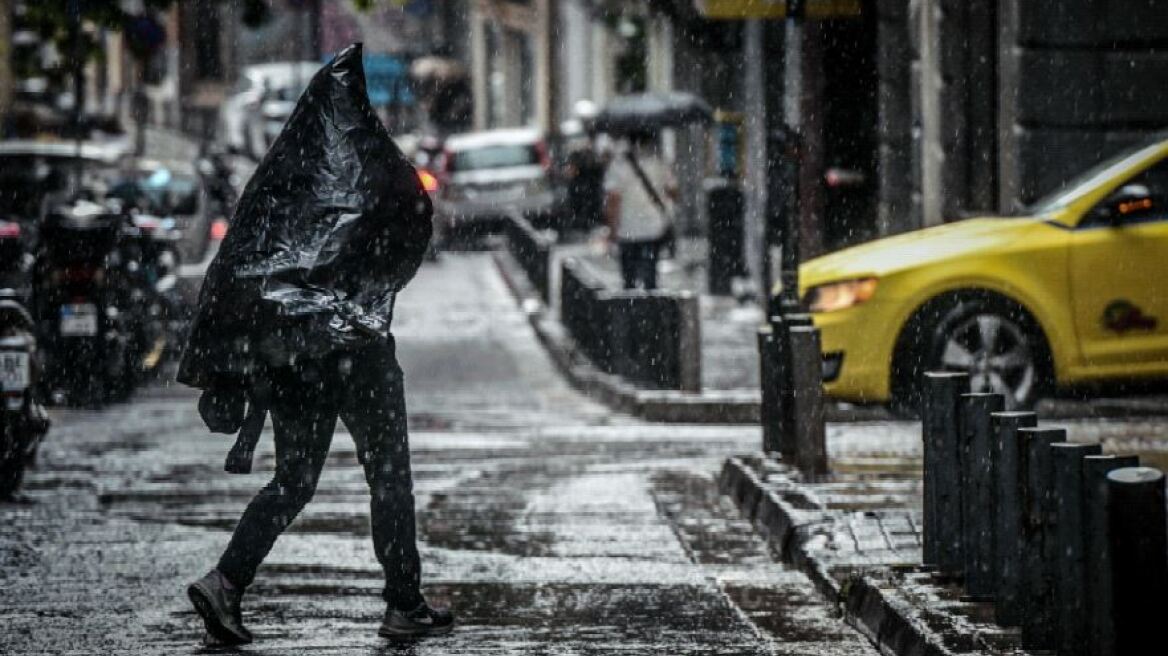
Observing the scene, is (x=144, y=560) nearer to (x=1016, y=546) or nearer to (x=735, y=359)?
(x=1016, y=546)

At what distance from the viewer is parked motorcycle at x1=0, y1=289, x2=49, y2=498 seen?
11.8m

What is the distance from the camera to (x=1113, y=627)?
6121 millimetres

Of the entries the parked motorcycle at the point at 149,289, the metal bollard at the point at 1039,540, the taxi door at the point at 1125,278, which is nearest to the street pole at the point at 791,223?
the taxi door at the point at 1125,278

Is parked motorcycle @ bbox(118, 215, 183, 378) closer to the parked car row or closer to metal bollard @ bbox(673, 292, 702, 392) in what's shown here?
the parked car row

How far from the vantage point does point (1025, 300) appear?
13430 mm

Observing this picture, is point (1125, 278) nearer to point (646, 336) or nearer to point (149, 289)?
point (646, 336)

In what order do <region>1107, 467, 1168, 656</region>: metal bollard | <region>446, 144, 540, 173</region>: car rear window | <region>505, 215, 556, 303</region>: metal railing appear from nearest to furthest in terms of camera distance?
<region>1107, 467, 1168, 656</region>: metal bollard < <region>505, 215, 556, 303</region>: metal railing < <region>446, 144, 540, 173</region>: car rear window

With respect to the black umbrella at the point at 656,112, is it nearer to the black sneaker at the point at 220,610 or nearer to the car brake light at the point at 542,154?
the car brake light at the point at 542,154

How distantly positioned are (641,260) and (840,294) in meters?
9.97

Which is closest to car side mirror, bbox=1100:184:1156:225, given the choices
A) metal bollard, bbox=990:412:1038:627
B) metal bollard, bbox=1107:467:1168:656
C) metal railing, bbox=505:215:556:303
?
metal bollard, bbox=990:412:1038:627

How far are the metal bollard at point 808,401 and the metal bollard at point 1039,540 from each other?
13.8 feet

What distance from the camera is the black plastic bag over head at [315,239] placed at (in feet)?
25.8

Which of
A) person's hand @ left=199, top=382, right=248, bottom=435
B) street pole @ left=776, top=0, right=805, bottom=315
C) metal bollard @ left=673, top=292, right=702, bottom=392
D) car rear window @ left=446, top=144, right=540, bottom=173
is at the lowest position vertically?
metal bollard @ left=673, top=292, right=702, bottom=392

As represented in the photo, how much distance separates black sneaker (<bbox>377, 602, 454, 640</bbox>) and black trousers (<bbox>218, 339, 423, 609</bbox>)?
0.03 m
